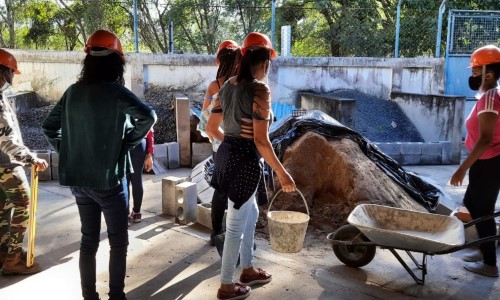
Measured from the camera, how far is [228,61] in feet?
13.1

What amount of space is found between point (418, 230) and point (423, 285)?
429mm

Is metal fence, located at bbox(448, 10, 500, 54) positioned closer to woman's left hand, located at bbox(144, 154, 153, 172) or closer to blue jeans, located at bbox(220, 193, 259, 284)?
woman's left hand, located at bbox(144, 154, 153, 172)

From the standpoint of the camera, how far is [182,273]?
3746 millimetres

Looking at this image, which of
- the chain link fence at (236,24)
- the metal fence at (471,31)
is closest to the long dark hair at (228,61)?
the chain link fence at (236,24)

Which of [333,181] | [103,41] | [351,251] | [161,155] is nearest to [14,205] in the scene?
[103,41]

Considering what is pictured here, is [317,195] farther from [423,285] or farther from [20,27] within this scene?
[20,27]

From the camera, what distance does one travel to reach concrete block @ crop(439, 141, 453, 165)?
8945mm

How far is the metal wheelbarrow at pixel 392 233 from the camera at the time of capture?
3350 millimetres

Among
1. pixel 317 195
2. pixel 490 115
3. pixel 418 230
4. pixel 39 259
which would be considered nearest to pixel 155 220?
pixel 39 259

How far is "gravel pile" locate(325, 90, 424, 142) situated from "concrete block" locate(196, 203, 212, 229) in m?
5.85

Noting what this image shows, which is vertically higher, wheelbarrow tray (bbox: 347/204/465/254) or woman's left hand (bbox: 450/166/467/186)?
woman's left hand (bbox: 450/166/467/186)

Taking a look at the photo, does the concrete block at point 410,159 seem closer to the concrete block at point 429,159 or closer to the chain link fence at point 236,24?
Answer: the concrete block at point 429,159

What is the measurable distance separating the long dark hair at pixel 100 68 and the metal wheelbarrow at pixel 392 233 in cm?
196

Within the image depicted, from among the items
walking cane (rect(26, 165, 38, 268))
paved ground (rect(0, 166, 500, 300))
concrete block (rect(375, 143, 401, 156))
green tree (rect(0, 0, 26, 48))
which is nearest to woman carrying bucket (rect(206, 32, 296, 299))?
paved ground (rect(0, 166, 500, 300))
